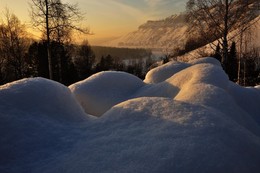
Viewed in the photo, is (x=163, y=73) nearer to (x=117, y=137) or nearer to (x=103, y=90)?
(x=103, y=90)

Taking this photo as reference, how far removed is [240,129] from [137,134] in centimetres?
145

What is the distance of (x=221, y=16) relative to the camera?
51.5ft

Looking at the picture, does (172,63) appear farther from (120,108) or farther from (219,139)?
(219,139)

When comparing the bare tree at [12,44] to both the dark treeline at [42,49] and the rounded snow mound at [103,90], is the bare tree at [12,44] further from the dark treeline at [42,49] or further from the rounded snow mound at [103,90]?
the rounded snow mound at [103,90]

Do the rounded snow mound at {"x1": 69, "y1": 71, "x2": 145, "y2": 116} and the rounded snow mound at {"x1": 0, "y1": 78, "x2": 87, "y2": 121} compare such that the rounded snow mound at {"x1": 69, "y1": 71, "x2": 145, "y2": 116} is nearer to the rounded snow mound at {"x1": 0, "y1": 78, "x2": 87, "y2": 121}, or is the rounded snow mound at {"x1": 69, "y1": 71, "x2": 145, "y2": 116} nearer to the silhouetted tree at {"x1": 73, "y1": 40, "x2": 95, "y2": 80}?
the rounded snow mound at {"x1": 0, "y1": 78, "x2": 87, "y2": 121}

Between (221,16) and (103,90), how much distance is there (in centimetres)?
1086

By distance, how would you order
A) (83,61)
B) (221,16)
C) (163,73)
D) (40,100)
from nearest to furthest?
(40,100) → (163,73) → (221,16) → (83,61)

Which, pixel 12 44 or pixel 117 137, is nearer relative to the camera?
pixel 117 137

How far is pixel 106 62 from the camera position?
67.8 metres

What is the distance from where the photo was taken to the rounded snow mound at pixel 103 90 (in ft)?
23.8

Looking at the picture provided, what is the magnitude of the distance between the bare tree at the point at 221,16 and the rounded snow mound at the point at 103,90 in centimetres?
920

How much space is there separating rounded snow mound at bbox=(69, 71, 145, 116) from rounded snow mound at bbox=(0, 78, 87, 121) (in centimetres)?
250

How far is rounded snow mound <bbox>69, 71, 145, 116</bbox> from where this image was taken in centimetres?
726

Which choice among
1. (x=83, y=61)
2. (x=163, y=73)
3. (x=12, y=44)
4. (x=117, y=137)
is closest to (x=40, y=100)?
(x=117, y=137)
